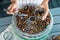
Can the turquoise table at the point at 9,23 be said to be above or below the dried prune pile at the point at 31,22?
below

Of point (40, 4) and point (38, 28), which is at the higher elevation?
point (40, 4)

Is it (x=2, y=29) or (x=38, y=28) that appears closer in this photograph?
(x=38, y=28)

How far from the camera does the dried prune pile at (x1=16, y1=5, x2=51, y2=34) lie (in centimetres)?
96

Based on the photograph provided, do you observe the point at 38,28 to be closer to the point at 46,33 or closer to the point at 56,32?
the point at 46,33

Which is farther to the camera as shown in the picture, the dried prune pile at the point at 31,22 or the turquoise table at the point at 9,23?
the turquoise table at the point at 9,23

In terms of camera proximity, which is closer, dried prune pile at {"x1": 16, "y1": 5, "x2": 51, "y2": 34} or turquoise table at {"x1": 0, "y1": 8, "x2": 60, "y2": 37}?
dried prune pile at {"x1": 16, "y1": 5, "x2": 51, "y2": 34}

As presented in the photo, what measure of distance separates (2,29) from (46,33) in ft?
0.95

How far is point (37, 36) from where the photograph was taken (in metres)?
0.96

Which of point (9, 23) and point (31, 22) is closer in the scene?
point (31, 22)

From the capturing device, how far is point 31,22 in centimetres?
96

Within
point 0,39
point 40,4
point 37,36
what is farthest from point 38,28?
point 0,39

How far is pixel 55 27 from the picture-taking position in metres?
1.12

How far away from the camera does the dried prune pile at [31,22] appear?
3.16 feet

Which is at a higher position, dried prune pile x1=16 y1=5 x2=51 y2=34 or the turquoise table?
dried prune pile x1=16 y1=5 x2=51 y2=34
